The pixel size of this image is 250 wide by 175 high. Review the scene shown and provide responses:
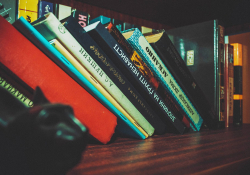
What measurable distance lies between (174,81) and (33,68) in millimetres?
405

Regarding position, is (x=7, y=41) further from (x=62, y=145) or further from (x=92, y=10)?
(x=92, y=10)

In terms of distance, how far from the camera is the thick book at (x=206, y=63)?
65 centimetres

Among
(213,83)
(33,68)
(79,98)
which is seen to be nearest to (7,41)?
(33,68)

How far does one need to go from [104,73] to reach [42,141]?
26 cm

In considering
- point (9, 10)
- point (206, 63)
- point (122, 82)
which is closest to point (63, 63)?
point (122, 82)

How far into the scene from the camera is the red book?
326mm

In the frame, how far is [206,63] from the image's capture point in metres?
0.81

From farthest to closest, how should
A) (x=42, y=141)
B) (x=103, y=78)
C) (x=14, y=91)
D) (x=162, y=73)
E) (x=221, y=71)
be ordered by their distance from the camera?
(x=221, y=71)
(x=162, y=73)
(x=103, y=78)
(x=14, y=91)
(x=42, y=141)

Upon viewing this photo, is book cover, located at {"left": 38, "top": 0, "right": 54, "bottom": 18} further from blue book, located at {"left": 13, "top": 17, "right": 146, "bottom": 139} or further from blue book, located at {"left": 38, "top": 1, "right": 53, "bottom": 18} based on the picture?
blue book, located at {"left": 13, "top": 17, "right": 146, "bottom": 139}

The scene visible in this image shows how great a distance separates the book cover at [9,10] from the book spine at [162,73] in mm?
387

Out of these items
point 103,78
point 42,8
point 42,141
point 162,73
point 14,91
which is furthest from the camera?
point 42,8

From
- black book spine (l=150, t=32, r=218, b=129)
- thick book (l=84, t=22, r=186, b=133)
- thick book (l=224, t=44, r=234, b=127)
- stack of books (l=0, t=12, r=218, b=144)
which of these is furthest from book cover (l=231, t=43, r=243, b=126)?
thick book (l=84, t=22, r=186, b=133)

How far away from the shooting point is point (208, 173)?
252 mm

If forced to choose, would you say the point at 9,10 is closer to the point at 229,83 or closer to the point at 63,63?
the point at 63,63
